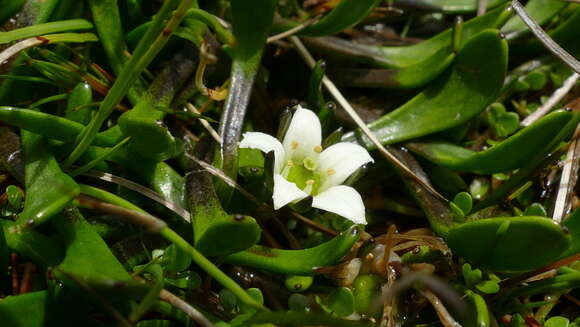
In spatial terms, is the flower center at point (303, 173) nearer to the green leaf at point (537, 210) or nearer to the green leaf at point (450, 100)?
the green leaf at point (450, 100)

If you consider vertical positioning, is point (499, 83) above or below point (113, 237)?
above

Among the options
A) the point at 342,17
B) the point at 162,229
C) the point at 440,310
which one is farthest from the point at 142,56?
the point at 440,310

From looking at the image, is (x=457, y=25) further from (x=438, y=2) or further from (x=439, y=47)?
(x=438, y=2)

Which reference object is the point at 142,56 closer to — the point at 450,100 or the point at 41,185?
the point at 41,185

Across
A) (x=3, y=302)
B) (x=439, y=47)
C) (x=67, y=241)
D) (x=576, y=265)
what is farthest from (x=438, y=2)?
(x=3, y=302)

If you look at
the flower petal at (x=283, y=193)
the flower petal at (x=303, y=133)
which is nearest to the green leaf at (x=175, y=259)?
the flower petal at (x=283, y=193)

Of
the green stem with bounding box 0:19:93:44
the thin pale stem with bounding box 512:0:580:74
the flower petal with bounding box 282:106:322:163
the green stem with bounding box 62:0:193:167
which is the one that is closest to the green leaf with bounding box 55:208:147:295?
the green stem with bounding box 62:0:193:167
